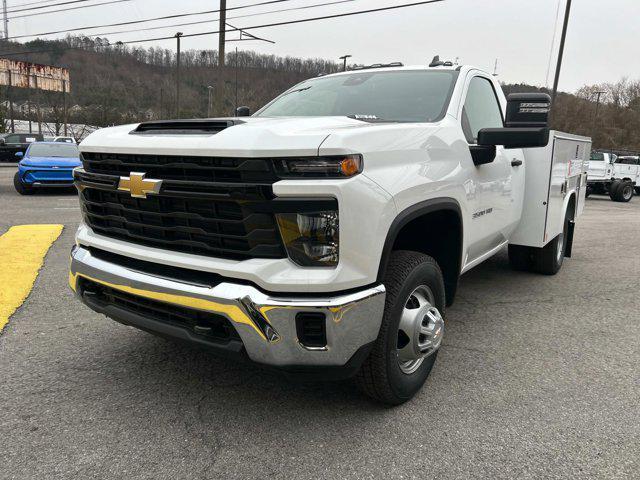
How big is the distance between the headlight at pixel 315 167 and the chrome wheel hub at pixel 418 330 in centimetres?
88

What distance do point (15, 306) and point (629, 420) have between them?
445 cm

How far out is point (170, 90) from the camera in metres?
52.1

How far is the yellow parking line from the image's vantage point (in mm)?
4391

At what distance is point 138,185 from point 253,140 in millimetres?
687

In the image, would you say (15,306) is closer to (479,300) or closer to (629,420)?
(479,300)

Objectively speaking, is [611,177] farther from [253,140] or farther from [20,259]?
[253,140]

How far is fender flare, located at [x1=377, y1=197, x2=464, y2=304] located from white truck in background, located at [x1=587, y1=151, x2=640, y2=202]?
60.9ft

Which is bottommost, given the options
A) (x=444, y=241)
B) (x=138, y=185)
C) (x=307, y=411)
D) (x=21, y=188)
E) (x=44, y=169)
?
(x=21, y=188)

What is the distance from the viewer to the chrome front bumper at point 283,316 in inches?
82.8

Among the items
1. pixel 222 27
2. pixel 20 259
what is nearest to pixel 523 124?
pixel 20 259

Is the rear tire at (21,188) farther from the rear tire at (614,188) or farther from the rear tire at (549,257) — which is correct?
the rear tire at (614,188)

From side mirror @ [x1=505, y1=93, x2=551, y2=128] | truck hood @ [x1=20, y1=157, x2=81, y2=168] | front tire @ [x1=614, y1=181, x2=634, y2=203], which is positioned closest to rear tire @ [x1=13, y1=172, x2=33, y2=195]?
truck hood @ [x1=20, y1=157, x2=81, y2=168]

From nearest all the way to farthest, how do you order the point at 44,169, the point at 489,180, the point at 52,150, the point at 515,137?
the point at 515,137, the point at 489,180, the point at 44,169, the point at 52,150

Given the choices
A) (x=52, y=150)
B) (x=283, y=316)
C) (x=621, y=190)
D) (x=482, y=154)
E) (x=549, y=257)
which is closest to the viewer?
(x=283, y=316)
